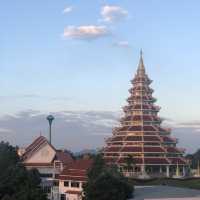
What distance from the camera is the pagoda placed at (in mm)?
99312

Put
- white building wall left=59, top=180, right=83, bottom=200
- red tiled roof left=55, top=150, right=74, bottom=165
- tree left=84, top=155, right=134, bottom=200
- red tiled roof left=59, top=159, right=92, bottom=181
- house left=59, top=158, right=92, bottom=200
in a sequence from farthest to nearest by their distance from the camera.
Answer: red tiled roof left=55, top=150, right=74, bottom=165 < red tiled roof left=59, top=159, right=92, bottom=181 < house left=59, top=158, right=92, bottom=200 < white building wall left=59, top=180, right=83, bottom=200 < tree left=84, top=155, right=134, bottom=200

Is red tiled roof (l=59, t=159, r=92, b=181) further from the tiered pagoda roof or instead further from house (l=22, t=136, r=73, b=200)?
the tiered pagoda roof

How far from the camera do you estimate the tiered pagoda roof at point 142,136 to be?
99938 mm

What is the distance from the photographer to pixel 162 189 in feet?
184

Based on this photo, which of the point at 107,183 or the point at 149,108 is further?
the point at 149,108

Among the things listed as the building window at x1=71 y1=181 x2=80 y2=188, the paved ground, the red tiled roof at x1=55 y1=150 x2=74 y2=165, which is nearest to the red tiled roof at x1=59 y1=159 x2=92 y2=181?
the building window at x1=71 y1=181 x2=80 y2=188

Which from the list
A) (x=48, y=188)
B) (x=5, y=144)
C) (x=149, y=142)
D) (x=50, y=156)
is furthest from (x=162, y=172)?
(x=5, y=144)

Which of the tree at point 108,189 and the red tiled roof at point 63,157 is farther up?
the red tiled roof at point 63,157

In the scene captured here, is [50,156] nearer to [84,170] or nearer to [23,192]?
[84,170]

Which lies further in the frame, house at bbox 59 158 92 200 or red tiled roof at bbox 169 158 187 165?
red tiled roof at bbox 169 158 187 165

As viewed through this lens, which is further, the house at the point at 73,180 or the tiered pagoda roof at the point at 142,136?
the tiered pagoda roof at the point at 142,136

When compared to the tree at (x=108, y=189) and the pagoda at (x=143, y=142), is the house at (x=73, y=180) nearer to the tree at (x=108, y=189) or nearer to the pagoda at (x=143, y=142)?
the tree at (x=108, y=189)

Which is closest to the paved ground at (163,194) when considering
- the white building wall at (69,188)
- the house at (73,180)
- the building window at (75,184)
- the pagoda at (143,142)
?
the white building wall at (69,188)

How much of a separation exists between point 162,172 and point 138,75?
75.0ft
